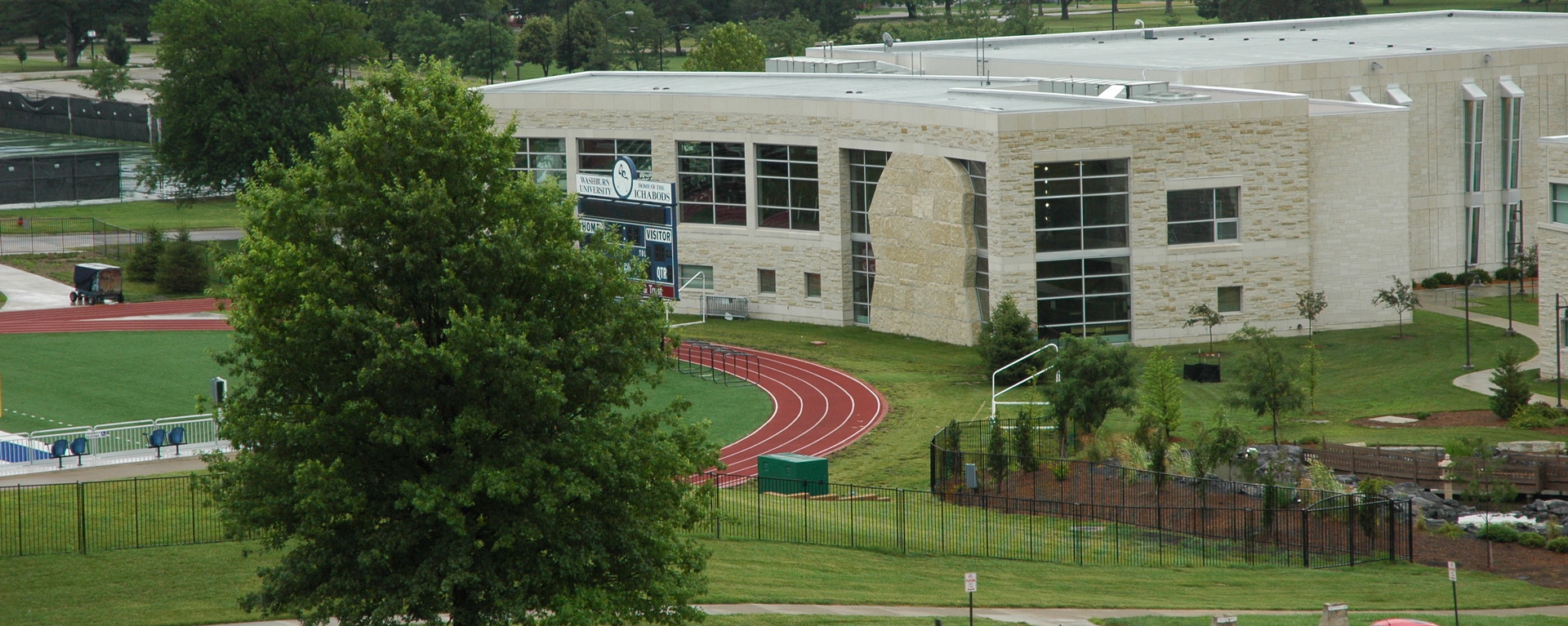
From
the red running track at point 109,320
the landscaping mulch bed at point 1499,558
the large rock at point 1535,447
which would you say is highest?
the red running track at point 109,320

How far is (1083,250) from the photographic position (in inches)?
2295

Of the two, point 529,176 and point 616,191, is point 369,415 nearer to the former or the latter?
point 529,176

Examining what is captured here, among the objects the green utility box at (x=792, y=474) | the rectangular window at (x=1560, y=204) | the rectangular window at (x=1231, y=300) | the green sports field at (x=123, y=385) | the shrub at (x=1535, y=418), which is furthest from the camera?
the rectangular window at (x=1231, y=300)

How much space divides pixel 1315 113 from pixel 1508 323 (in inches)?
392

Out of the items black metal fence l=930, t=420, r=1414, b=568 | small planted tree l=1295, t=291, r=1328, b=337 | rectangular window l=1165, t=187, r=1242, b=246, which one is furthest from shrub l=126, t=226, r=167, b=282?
small planted tree l=1295, t=291, r=1328, b=337

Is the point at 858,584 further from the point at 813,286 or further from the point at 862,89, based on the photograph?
the point at 862,89

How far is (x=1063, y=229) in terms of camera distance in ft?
190

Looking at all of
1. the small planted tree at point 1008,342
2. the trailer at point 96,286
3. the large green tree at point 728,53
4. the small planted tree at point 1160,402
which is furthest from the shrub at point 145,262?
the small planted tree at point 1160,402

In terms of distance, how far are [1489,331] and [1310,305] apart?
694 centimetres

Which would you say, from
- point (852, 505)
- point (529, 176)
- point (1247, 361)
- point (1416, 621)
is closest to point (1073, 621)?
point (1416, 621)

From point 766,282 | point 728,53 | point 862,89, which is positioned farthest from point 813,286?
point 728,53

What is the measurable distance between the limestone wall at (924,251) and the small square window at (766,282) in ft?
15.2

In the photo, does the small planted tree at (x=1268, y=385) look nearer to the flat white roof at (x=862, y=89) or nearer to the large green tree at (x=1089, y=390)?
the large green tree at (x=1089, y=390)

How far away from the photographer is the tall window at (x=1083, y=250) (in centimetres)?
5772
